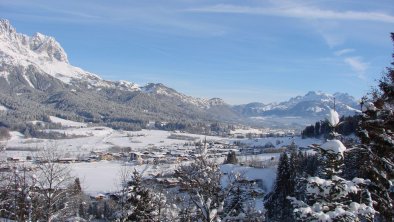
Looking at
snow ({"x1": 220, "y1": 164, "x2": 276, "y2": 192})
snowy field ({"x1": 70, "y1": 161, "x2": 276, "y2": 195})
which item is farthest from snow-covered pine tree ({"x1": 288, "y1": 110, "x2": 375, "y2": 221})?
snow ({"x1": 220, "y1": 164, "x2": 276, "y2": 192})

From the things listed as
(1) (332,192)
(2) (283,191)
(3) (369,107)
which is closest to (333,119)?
(1) (332,192)

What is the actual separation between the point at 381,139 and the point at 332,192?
8.67 feet

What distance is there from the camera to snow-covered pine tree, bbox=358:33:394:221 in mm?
13141

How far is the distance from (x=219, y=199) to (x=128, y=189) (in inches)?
570

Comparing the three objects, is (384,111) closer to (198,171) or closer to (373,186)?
(373,186)

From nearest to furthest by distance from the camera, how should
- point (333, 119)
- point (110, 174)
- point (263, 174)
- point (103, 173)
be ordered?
point (333, 119) < point (263, 174) < point (110, 174) < point (103, 173)

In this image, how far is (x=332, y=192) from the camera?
1188cm

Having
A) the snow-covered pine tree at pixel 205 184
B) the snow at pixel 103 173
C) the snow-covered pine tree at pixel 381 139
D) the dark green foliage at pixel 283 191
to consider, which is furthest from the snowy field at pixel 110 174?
the snow-covered pine tree at pixel 381 139

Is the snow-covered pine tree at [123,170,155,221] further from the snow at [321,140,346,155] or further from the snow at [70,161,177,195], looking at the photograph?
the snow at [70,161,177,195]

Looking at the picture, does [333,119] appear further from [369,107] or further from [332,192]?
[369,107]

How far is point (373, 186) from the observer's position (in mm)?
14406

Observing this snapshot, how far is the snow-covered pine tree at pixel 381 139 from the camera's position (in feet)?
43.1

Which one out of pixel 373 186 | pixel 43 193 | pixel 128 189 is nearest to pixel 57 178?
pixel 43 193

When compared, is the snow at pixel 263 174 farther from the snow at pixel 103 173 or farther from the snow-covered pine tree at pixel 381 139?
the snow-covered pine tree at pixel 381 139
